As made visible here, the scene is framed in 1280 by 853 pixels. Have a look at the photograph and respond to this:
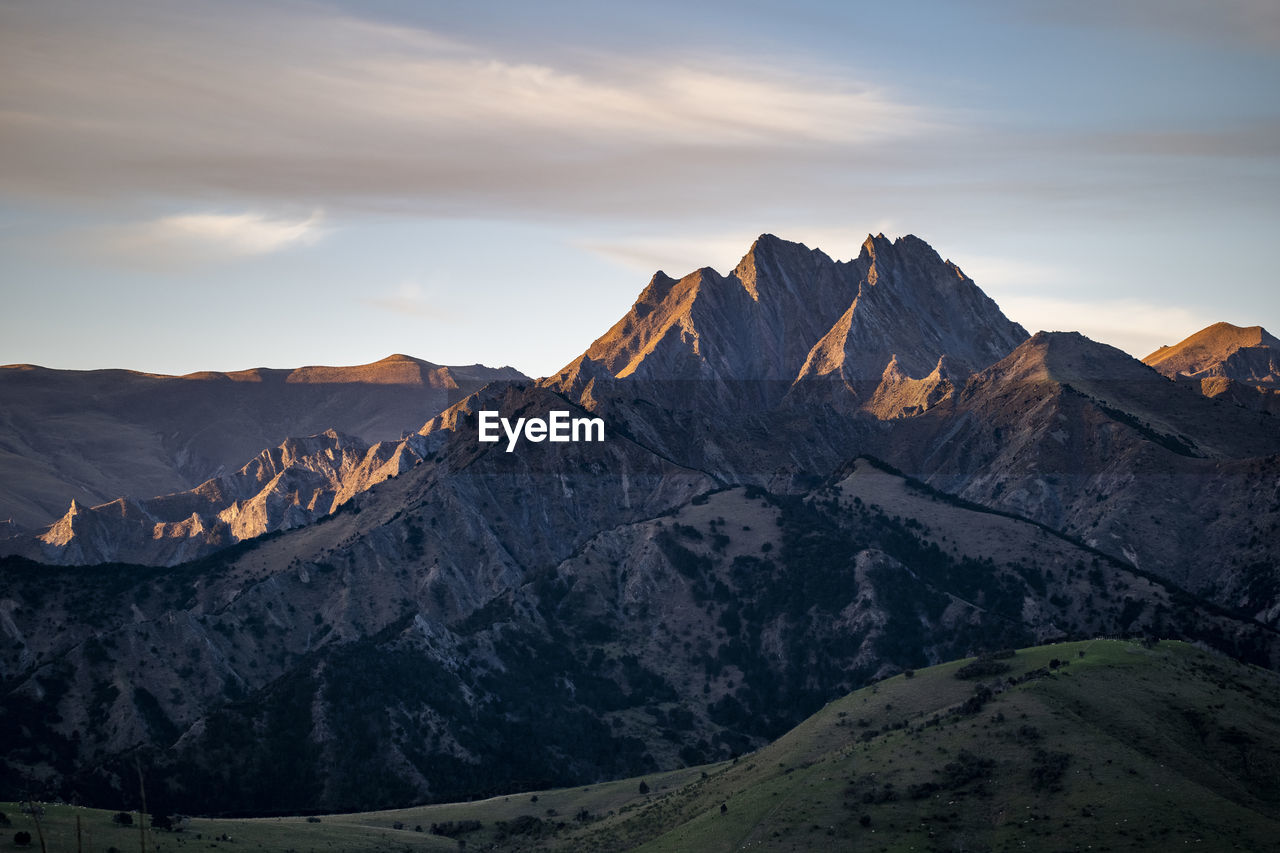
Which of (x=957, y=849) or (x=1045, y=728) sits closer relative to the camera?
(x=957, y=849)

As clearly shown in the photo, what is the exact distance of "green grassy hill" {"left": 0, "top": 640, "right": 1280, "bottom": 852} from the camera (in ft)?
516

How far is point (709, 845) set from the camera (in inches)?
6811

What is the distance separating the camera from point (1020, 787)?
168500mm

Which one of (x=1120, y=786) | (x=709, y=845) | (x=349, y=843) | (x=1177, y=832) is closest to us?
(x=1177, y=832)

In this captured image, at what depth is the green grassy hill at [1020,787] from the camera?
6191 inches

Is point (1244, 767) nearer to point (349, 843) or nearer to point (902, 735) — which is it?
point (902, 735)

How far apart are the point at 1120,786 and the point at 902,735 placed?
1411 inches

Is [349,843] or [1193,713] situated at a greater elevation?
[1193,713]

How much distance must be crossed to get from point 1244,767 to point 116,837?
122726 millimetres

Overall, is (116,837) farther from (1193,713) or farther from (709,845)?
(1193,713)

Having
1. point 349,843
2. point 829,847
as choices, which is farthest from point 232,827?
point 829,847

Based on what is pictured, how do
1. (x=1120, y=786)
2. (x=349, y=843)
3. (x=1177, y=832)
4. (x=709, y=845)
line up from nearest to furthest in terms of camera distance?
1. (x=1177, y=832)
2. (x=1120, y=786)
3. (x=709, y=845)
4. (x=349, y=843)

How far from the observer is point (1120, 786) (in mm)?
162500

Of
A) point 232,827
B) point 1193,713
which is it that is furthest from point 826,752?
point 232,827
